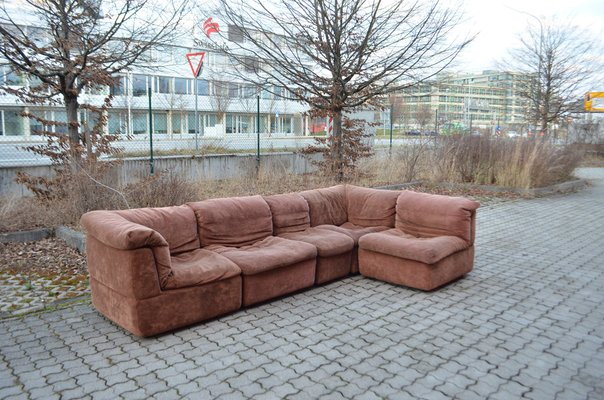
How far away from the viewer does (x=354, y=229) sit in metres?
6.18

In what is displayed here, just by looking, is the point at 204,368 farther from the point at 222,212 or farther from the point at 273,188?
the point at 273,188

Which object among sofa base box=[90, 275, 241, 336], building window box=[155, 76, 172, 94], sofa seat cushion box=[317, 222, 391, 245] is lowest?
sofa base box=[90, 275, 241, 336]

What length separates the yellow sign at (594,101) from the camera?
21.5 metres

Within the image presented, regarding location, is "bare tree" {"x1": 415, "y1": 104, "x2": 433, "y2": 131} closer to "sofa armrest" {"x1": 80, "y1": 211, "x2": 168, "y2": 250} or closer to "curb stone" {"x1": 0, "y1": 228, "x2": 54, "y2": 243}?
"curb stone" {"x1": 0, "y1": 228, "x2": 54, "y2": 243}

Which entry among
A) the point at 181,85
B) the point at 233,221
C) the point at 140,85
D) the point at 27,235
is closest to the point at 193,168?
the point at 27,235

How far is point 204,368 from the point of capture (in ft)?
11.2

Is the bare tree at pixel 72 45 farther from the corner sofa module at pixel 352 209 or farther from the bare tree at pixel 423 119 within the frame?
the bare tree at pixel 423 119

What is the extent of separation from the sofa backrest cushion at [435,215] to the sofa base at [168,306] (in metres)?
2.46

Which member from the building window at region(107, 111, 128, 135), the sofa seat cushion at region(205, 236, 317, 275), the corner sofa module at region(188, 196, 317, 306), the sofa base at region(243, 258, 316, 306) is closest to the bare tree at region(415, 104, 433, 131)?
the building window at region(107, 111, 128, 135)

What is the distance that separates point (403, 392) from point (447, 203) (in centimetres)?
300

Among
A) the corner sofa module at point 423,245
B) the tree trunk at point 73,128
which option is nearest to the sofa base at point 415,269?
the corner sofa module at point 423,245

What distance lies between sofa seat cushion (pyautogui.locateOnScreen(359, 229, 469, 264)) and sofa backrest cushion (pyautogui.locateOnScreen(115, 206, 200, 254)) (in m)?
1.92

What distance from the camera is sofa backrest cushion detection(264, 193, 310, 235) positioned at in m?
5.73

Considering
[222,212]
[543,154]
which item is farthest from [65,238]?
[543,154]
